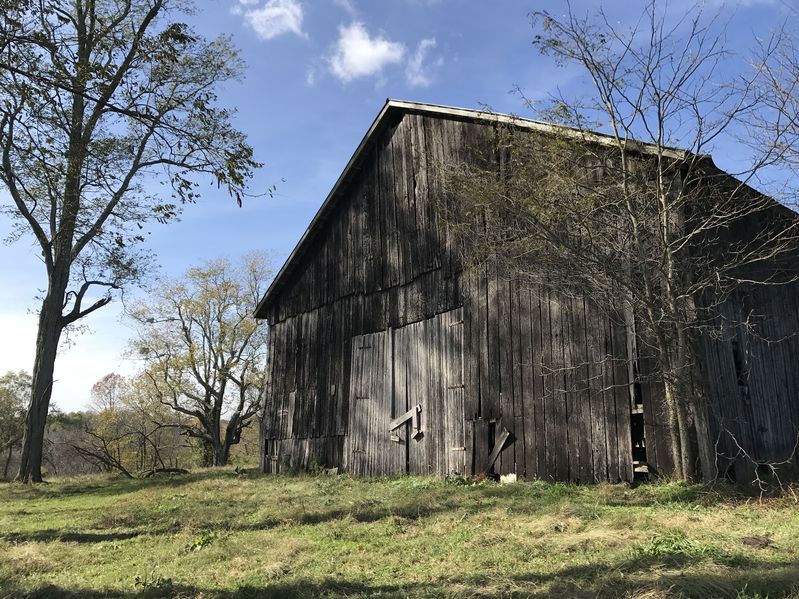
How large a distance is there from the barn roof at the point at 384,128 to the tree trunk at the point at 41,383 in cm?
672

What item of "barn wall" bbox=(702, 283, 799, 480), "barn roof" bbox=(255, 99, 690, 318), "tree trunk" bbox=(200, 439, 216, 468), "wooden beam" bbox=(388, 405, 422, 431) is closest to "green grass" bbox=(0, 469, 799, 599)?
"barn wall" bbox=(702, 283, 799, 480)

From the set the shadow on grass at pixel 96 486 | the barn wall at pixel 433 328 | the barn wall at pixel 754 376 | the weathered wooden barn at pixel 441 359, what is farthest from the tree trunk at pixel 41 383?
the barn wall at pixel 754 376

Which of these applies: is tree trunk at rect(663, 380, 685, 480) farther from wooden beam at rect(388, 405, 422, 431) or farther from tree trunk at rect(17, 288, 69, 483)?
tree trunk at rect(17, 288, 69, 483)

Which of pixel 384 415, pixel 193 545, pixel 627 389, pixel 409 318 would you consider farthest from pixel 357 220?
pixel 193 545

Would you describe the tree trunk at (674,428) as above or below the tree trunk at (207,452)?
above

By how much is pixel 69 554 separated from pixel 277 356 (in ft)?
38.3

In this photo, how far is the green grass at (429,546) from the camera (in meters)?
5.31

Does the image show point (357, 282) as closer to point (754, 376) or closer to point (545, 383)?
point (545, 383)

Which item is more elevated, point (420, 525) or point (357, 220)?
point (357, 220)

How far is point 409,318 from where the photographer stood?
1445 cm

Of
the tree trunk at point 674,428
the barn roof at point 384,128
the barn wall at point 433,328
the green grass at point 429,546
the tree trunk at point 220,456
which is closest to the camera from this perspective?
the green grass at point 429,546

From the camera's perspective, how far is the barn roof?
10.0 meters

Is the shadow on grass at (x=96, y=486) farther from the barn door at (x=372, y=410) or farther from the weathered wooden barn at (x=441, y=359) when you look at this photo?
the barn door at (x=372, y=410)

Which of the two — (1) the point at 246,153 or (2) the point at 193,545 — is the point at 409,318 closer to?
(2) the point at 193,545
